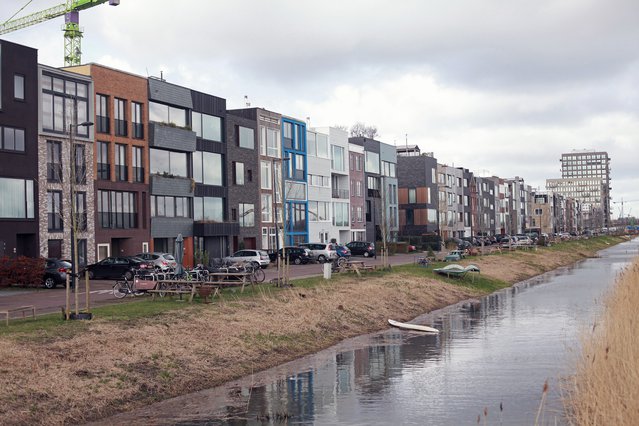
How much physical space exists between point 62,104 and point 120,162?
713cm

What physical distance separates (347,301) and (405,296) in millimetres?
6417

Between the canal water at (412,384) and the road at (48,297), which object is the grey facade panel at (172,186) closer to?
the road at (48,297)

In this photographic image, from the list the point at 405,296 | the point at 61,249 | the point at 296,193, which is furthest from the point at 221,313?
the point at 296,193

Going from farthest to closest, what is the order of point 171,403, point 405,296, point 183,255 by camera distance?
point 183,255 < point 405,296 < point 171,403

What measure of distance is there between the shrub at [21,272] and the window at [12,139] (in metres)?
8.14

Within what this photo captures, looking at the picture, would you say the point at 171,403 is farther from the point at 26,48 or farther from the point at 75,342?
the point at 26,48

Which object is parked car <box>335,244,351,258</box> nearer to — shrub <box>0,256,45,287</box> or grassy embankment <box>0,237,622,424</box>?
grassy embankment <box>0,237,622,424</box>

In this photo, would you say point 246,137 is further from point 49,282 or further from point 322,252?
point 49,282

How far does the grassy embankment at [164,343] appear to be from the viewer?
17266 mm

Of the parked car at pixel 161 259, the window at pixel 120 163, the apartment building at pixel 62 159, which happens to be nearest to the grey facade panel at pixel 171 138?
→ the window at pixel 120 163

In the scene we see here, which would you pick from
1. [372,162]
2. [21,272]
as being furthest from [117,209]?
[372,162]

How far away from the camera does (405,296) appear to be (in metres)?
40.2

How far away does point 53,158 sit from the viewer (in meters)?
50.5

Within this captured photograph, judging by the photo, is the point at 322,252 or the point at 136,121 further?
the point at 322,252
